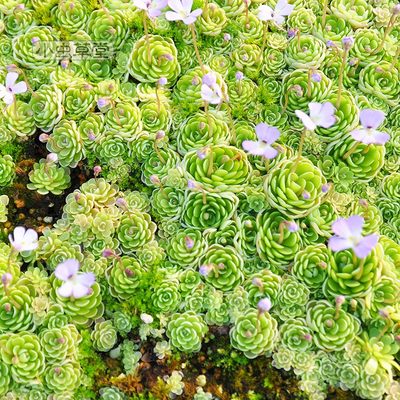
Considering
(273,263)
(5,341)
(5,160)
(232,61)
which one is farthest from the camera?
(232,61)

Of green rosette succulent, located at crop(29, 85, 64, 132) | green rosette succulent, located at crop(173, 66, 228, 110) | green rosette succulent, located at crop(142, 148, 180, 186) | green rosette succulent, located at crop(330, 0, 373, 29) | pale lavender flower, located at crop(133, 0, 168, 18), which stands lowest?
green rosette succulent, located at crop(142, 148, 180, 186)

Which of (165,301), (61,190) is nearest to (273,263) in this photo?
(165,301)

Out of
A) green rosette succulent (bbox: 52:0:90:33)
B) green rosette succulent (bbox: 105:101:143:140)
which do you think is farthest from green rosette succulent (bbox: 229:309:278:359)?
green rosette succulent (bbox: 52:0:90:33)

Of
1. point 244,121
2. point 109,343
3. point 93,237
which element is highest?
point 244,121

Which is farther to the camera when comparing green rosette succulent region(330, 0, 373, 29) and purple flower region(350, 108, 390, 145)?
green rosette succulent region(330, 0, 373, 29)

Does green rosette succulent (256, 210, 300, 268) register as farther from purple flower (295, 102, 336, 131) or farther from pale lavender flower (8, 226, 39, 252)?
pale lavender flower (8, 226, 39, 252)

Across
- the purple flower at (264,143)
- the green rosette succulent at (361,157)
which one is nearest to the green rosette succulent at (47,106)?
the purple flower at (264,143)

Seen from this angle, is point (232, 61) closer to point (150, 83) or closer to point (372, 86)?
point (150, 83)
